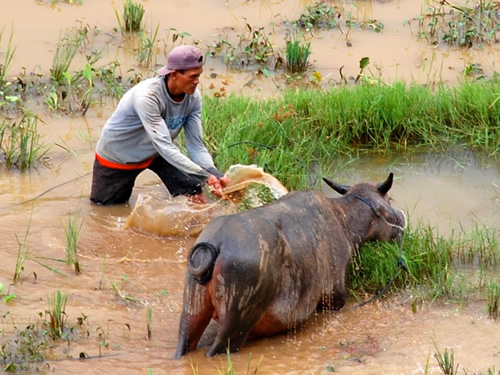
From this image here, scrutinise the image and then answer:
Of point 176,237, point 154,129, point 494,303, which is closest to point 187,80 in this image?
point 154,129

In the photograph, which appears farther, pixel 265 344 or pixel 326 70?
pixel 326 70

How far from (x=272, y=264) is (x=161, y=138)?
1.80 m

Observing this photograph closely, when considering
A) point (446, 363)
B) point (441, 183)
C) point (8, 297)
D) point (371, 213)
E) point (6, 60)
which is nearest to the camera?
point (446, 363)

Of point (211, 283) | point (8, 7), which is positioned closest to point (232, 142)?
point (211, 283)

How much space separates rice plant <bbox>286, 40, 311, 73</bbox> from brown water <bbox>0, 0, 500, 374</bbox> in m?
0.30

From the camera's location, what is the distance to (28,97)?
9.59 meters

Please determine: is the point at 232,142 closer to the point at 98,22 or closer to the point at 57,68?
the point at 57,68

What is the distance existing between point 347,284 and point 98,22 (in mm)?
5967

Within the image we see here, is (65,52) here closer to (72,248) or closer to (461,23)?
(72,248)

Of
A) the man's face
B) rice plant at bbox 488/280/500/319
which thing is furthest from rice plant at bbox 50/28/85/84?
rice plant at bbox 488/280/500/319

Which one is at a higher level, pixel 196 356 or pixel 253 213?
pixel 253 213

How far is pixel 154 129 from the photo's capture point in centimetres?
702

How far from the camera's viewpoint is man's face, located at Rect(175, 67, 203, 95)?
689 centimetres

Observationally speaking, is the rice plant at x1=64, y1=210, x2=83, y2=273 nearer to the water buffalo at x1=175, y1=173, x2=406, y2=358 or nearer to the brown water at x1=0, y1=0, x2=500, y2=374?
the brown water at x1=0, y1=0, x2=500, y2=374
